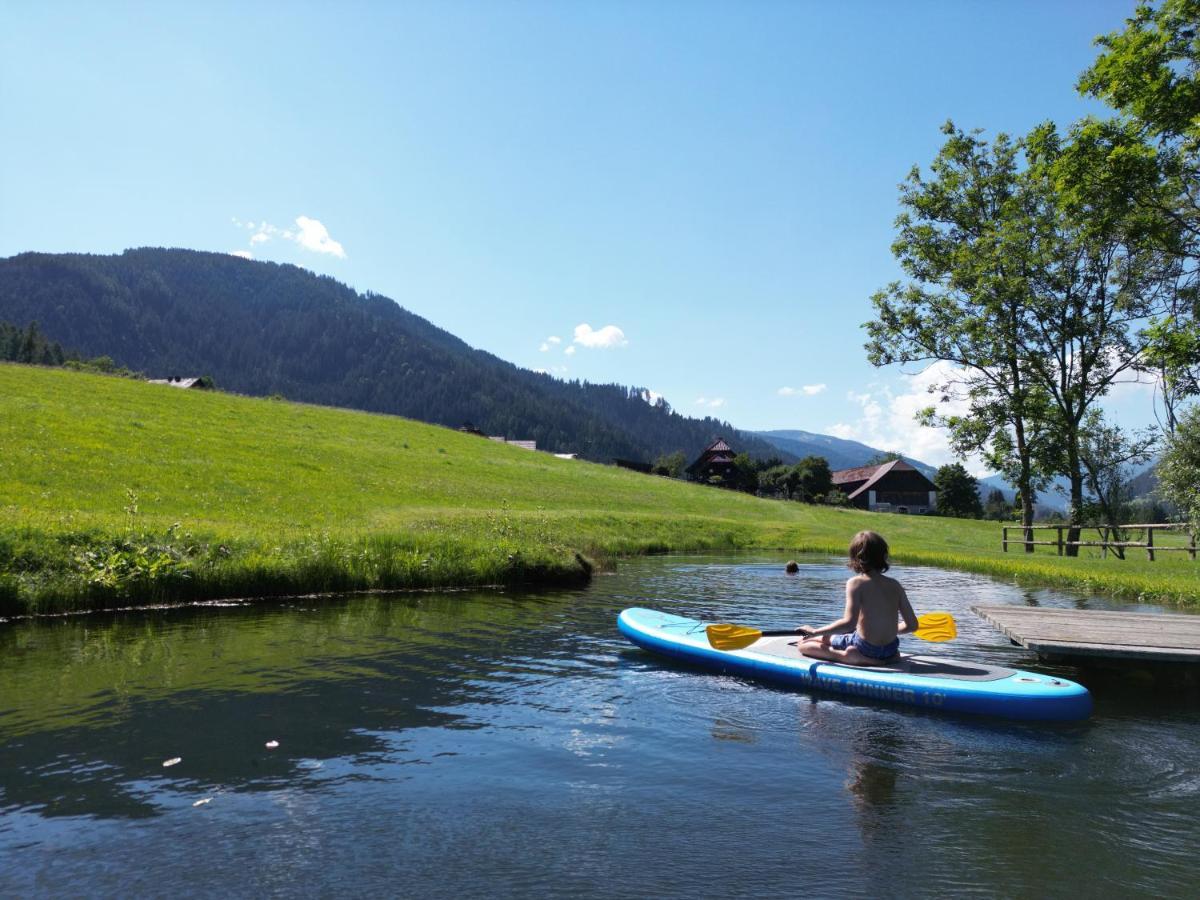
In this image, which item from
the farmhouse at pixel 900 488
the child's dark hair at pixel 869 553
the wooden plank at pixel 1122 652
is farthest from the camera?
the farmhouse at pixel 900 488

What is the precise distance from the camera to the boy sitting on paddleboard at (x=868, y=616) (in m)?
9.48

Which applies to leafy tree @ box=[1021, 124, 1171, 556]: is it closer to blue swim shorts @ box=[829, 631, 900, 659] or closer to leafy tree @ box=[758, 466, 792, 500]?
blue swim shorts @ box=[829, 631, 900, 659]

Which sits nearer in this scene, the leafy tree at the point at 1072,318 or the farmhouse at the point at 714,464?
the leafy tree at the point at 1072,318

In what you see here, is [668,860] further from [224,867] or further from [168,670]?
[168,670]

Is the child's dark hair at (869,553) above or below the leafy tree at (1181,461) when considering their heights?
below

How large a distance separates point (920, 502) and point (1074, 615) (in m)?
105

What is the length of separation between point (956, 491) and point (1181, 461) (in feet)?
244

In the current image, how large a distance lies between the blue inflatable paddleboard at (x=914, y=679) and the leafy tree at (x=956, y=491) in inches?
4063

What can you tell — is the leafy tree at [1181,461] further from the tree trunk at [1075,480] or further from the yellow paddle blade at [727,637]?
the yellow paddle blade at [727,637]

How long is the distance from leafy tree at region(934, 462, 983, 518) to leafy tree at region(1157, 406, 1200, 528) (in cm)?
6951

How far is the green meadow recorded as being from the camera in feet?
51.7

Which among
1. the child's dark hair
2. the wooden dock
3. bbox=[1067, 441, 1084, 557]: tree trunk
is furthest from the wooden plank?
bbox=[1067, 441, 1084, 557]: tree trunk

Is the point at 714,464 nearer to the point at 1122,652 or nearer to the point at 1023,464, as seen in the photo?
the point at 1023,464

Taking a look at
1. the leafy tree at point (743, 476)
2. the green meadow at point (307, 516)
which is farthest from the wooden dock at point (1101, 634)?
the leafy tree at point (743, 476)
